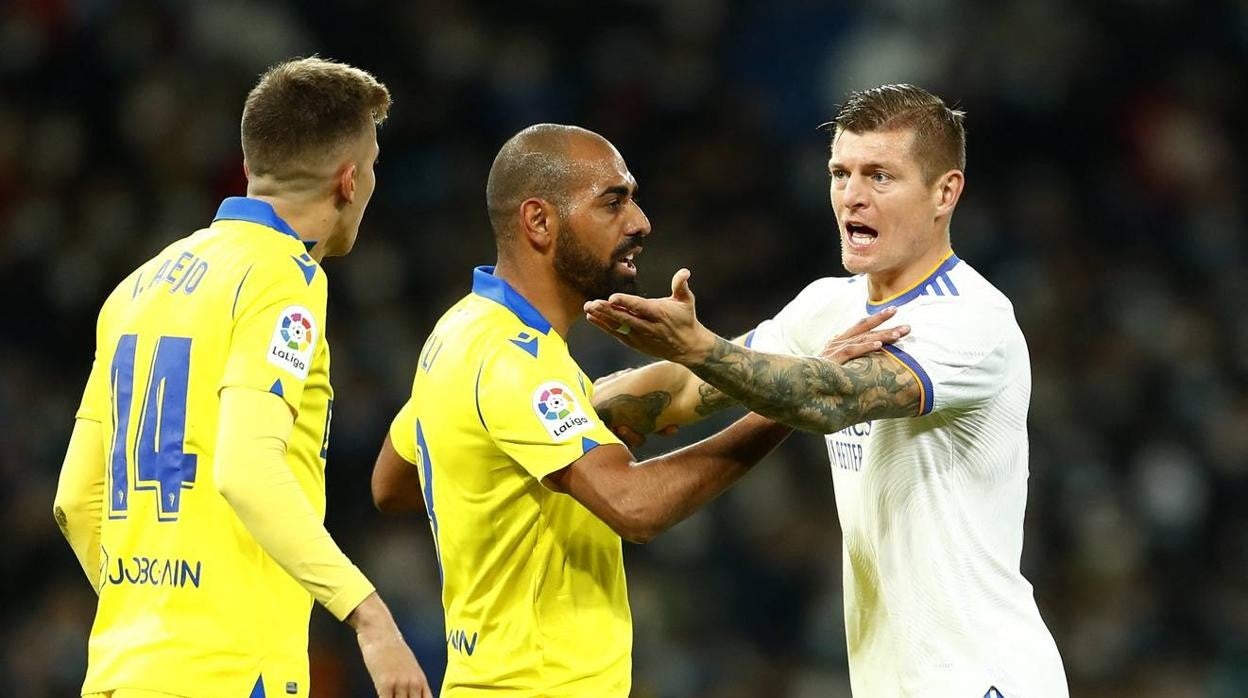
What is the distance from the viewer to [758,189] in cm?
1164

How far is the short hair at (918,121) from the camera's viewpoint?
4.37 metres

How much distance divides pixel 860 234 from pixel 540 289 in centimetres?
89

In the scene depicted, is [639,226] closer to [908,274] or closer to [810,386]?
[908,274]

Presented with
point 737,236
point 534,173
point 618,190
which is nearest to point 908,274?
point 618,190

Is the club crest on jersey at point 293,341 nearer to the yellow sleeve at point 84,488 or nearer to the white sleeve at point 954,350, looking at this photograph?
the yellow sleeve at point 84,488

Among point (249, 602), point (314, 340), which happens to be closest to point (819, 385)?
point (314, 340)

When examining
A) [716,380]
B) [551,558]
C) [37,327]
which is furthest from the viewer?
[37,327]

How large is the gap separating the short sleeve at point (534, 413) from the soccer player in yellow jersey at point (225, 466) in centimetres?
44

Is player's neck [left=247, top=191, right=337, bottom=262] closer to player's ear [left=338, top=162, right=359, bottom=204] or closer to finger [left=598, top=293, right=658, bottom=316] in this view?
player's ear [left=338, top=162, right=359, bottom=204]

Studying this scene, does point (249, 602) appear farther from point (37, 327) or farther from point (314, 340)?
point (37, 327)

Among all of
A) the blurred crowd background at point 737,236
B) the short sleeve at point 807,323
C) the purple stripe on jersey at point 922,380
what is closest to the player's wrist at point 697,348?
the purple stripe on jersey at point 922,380

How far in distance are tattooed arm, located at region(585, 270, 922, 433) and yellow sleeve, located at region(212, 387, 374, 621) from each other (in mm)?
803

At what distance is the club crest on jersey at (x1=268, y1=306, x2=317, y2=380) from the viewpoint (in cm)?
377

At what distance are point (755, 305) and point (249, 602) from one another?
287 inches
